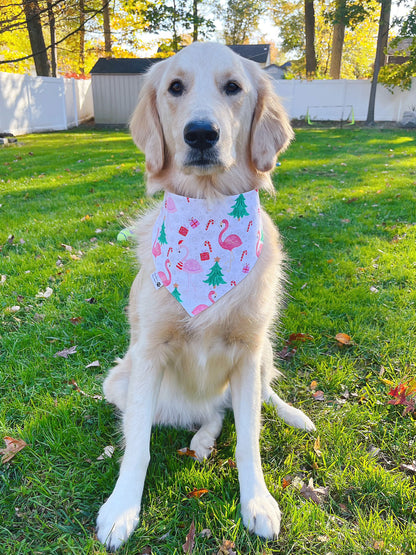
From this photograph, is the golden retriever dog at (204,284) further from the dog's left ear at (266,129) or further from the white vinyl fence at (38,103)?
the white vinyl fence at (38,103)

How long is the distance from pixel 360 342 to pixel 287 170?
20.2 feet

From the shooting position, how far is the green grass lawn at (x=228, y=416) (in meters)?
1.66

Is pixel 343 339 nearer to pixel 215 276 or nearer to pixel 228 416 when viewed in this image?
pixel 228 416

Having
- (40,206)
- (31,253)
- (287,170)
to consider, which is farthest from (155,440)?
(287,170)

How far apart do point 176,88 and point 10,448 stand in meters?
1.90

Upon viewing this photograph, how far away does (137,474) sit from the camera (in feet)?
5.72

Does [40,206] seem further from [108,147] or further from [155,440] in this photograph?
[108,147]

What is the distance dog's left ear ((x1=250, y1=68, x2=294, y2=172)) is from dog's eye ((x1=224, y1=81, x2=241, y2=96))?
0.54 ft

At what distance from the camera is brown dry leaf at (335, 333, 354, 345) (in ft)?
9.45

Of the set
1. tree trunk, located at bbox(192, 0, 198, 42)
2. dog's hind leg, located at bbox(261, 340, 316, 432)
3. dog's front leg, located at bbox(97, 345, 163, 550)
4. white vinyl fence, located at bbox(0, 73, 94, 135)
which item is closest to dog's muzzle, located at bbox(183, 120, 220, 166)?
dog's front leg, located at bbox(97, 345, 163, 550)

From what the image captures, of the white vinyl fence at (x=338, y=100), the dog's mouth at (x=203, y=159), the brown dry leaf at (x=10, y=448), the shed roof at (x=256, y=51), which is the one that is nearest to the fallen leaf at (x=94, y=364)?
the brown dry leaf at (x=10, y=448)

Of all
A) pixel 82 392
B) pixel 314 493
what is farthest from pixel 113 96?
pixel 314 493

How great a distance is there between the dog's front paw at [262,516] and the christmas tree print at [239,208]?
125cm

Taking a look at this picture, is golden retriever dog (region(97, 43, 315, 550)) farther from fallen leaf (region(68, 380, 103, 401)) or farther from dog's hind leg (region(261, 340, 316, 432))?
fallen leaf (region(68, 380, 103, 401))
